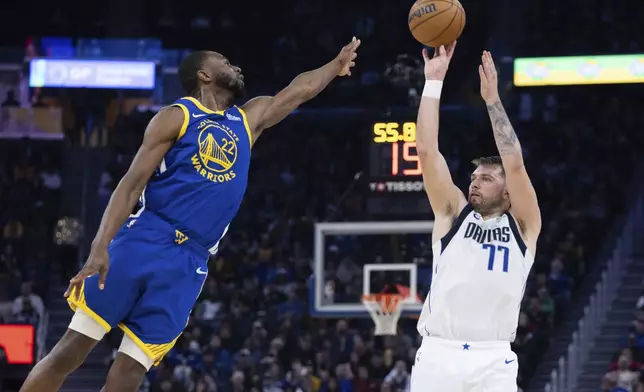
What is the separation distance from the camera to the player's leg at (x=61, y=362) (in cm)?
532

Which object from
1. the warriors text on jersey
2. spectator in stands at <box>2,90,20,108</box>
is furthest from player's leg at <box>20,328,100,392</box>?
spectator in stands at <box>2,90,20,108</box>

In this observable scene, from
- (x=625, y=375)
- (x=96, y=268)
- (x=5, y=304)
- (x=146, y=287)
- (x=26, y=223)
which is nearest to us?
(x=96, y=268)

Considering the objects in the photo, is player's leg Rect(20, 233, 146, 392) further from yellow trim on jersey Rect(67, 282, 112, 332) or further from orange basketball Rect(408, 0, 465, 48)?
orange basketball Rect(408, 0, 465, 48)

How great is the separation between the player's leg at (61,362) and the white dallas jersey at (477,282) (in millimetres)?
1769

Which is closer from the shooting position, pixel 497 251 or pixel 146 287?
pixel 146 287

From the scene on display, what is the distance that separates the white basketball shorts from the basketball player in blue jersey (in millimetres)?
1266

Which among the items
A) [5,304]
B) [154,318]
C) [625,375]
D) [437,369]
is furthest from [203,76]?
[5,304]

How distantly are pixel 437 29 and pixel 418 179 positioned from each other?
6659 millimetres

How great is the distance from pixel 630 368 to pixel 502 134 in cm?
902

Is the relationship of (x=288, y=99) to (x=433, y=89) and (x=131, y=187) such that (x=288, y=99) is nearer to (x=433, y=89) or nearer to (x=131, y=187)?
(x=433, y=89)

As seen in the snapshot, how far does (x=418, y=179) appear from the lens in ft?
43.0

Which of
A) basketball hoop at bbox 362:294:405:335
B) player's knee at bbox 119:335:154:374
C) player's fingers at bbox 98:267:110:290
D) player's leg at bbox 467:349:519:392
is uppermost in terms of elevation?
player's fingers at bbox 98:267:110:290

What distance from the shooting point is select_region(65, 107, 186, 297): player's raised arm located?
17.3ft

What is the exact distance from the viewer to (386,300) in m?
13.9
